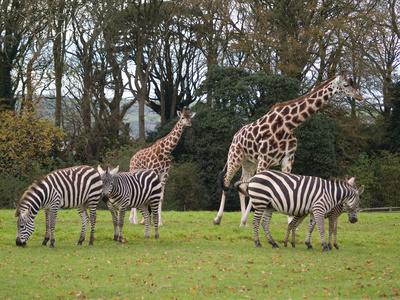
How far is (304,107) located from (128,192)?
19.7 ft

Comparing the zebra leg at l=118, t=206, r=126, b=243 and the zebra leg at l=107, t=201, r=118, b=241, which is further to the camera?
the zebra leg at l=107, t=201, r=118, b=241

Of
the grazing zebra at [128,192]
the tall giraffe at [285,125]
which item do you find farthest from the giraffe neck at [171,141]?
the grazing zebra at [128,192]

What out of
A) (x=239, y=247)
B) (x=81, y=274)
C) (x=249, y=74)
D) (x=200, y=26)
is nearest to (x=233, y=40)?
(x=200, y=26)

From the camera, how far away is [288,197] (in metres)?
13.5

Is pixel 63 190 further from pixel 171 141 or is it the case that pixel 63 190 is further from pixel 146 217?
pixel 171 141

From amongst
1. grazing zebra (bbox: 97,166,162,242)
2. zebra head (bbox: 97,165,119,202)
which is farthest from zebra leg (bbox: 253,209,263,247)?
zebra head (bbox: 97,165,119,202)

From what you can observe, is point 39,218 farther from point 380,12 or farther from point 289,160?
point 380,12

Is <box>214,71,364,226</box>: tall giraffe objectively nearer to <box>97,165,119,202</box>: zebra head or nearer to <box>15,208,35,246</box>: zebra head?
<box>97,165,119,202</box>: zebra head

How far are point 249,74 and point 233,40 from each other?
6816 millimetres

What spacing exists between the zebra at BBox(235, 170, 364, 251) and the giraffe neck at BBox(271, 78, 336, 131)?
354 cm

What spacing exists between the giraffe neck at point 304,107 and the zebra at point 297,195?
11.6 feet

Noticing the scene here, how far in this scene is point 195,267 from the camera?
11633 millimetres

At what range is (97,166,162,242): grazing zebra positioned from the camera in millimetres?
14336

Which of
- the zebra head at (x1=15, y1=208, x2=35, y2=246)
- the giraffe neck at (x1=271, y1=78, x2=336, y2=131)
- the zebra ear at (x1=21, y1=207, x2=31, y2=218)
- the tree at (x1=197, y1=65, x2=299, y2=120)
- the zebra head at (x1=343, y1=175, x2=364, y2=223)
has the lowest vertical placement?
the zebra head at (x1=15, y1=208, x2=35, y2=246)
